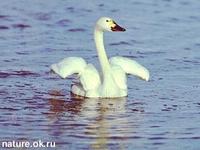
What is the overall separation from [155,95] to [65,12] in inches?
321

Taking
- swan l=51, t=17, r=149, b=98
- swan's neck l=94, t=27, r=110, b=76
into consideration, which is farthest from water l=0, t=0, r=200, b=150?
swan's neck l=94, t=27, r=110, b=76

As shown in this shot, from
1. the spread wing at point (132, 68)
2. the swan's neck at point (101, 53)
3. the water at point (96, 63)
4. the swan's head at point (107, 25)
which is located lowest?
the water at point (96, 63)

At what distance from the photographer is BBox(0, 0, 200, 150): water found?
11.5 metres

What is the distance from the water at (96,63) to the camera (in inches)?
453

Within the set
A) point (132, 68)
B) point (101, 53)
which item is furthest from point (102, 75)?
point (132, 68)

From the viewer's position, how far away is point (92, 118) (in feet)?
40.9

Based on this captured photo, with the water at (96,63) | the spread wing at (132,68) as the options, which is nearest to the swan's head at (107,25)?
the spread wing at (132,68)

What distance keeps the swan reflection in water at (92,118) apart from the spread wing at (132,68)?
1.49 ft

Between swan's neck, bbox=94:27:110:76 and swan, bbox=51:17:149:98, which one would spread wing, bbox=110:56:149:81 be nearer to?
swan, bbox=51:17:149:98

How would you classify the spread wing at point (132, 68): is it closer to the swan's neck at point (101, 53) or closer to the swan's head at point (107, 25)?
the swan's neck at point (101, 53)

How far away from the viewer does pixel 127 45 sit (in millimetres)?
17516

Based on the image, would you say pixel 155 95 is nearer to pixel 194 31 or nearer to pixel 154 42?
pixel 154 42

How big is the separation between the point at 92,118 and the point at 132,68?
1890mm

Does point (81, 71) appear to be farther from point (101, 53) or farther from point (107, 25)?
point (107, 25)
